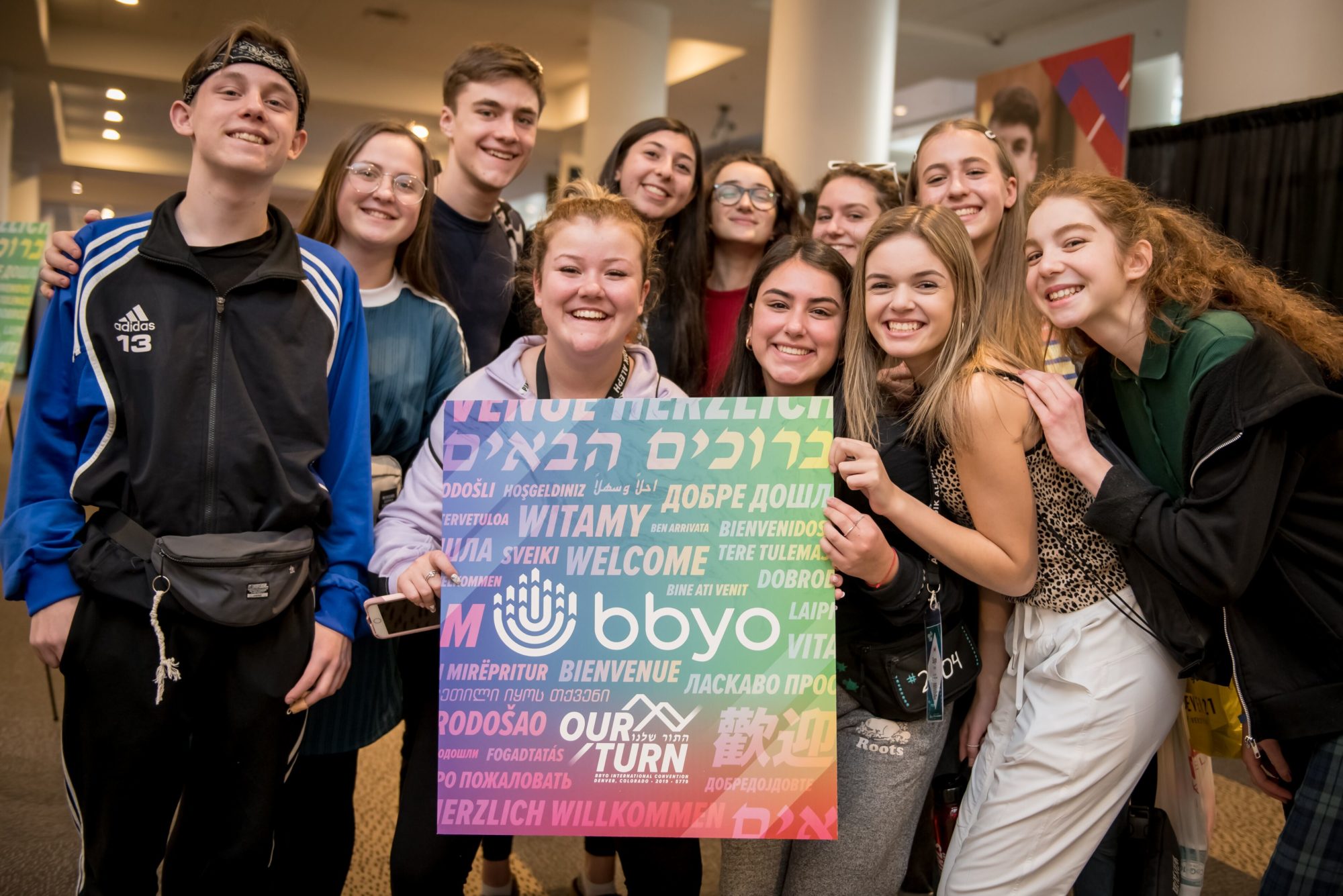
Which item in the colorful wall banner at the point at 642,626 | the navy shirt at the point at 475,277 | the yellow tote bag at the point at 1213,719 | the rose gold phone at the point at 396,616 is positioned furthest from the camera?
the navy shirt at the point at 475,277

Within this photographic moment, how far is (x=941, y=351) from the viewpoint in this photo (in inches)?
72.6

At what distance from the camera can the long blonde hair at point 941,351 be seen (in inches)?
69.0

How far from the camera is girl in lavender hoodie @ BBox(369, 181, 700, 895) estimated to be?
180 centimetres

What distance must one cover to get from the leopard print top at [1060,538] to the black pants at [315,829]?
1.40 meters

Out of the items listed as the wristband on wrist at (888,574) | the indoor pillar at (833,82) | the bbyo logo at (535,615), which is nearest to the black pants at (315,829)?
the bbyo logo at (535,615)

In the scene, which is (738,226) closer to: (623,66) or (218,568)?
(218,568)

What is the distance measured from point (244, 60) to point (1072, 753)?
191 cm

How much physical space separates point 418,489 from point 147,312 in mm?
565

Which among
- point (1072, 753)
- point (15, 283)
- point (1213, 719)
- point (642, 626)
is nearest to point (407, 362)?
point (642, 626)

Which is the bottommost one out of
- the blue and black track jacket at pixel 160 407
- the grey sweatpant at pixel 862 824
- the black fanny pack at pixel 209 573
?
the grey sweatpant at pixel 862 824

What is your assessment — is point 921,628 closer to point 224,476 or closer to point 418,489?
point 418,489

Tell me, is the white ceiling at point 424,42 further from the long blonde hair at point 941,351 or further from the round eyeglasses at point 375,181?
the long blonde hair at point 941,351

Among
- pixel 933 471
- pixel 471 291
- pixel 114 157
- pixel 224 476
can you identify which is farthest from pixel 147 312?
pixel 114 157

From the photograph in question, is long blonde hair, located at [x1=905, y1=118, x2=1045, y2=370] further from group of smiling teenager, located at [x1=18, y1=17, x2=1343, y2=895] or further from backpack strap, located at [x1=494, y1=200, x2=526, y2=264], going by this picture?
backpack strap, located at [x1=494, y1=200, x2=526, y2=264]
